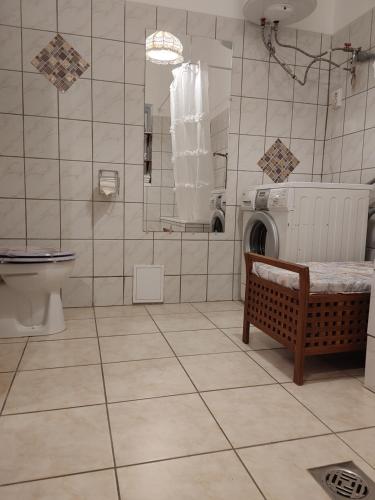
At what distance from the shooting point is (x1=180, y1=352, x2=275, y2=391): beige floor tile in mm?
1624

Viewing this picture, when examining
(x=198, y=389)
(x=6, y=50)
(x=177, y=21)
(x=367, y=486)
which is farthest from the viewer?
(x=177, y=21)

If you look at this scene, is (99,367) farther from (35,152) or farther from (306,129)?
(306,129)

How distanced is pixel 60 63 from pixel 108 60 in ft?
1.06

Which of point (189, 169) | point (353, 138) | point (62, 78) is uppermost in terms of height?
point (62, 78)

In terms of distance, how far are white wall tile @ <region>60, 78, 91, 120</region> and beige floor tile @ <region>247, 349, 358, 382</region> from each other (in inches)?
76.8

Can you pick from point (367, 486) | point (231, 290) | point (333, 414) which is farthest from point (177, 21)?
point (367, 486)

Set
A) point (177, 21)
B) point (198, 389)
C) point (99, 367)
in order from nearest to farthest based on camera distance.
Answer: point (198, 389) < point (99, 367) < point (177, 21)

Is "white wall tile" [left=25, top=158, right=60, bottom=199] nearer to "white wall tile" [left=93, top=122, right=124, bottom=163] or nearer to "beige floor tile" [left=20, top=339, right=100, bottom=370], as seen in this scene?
"white wall tile" [left=93, top=122, right=124, bottom=163]

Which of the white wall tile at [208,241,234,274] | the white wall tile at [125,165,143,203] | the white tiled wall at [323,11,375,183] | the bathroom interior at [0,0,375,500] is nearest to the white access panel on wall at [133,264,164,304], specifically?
the bathroom interior at [0,0,375,500]

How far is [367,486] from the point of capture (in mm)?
1032

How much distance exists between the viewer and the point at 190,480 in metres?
1.04

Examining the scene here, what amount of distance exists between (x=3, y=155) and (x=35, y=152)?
204 millimetres

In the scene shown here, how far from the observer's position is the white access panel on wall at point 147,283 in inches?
111

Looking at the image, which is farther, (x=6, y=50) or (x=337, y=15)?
(x=337, y=15)
